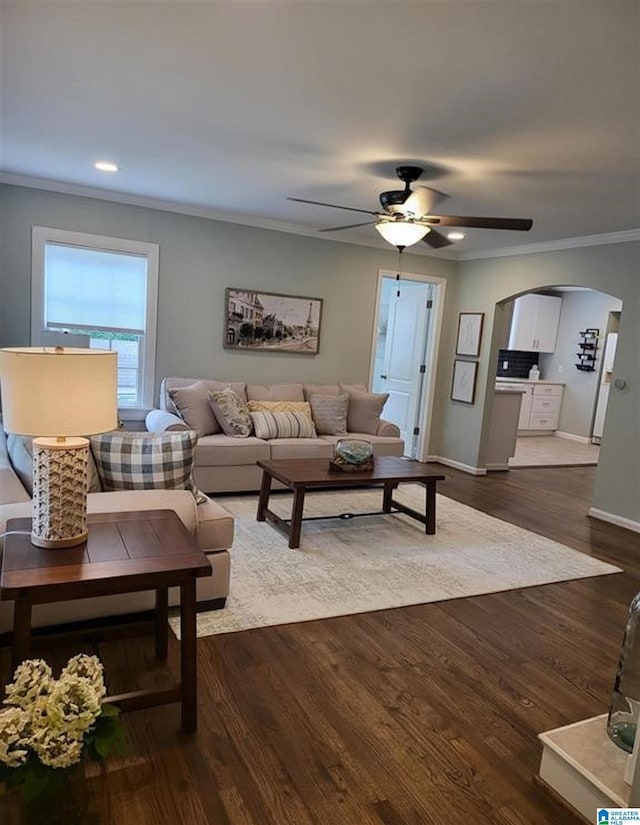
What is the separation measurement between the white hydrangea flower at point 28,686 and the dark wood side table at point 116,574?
0.31 meters

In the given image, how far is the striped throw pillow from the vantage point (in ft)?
16.0

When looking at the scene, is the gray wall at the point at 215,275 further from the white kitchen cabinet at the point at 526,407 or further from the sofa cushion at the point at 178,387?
the white kitchen cabinet at the point at 526,407

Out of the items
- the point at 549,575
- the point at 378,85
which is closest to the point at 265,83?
the point at 378,85

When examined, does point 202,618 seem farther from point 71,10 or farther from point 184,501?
point 71,10

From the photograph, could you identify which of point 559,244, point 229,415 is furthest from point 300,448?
point 559,244

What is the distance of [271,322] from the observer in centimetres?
569

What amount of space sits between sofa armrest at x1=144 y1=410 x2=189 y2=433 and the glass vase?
3369 mm

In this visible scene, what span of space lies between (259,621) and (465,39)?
2621 mm

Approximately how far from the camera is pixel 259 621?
2660mm

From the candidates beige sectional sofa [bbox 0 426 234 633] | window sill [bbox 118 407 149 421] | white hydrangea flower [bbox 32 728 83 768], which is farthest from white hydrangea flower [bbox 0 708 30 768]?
window sill [bbox 118 407 149 421]

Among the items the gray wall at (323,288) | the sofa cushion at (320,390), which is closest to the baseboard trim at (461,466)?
the gray wall at (323,288)

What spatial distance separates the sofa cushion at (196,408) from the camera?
4.73m

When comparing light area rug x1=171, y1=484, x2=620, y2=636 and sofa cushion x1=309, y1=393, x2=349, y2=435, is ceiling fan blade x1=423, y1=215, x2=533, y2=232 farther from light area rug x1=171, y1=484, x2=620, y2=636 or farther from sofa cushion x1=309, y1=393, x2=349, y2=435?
sofa cushion x1=309, y1=393, x2=349, y2=435

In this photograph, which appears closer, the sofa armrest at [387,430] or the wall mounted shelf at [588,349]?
the sofa armrest at [387,430]
